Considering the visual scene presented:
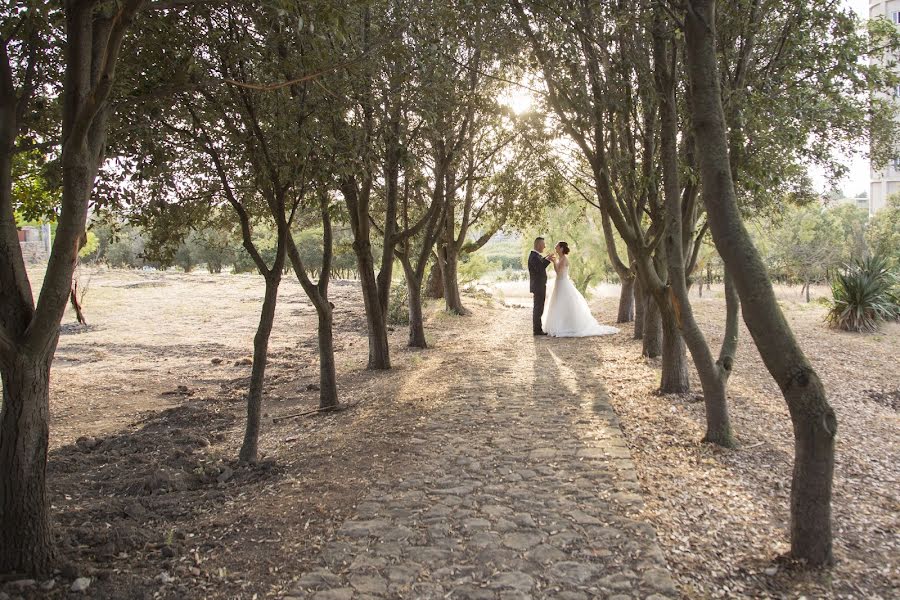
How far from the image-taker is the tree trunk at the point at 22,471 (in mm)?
3773

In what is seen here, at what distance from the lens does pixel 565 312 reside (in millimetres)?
15031

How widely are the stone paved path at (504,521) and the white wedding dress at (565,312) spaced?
7.13m

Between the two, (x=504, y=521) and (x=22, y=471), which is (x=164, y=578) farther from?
(x=504, y=521)

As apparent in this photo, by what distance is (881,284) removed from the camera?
17.1 metres

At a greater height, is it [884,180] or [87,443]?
[884,180]

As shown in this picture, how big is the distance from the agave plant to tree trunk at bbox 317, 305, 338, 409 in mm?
14135

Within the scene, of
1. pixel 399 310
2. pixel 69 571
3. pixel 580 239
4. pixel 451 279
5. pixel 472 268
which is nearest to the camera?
pixel 69 571

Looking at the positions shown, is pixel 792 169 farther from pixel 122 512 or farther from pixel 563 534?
pixel 122 512

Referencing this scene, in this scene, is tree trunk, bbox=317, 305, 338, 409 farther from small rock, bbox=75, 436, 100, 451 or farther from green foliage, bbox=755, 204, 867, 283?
green foliage, bbox=755, 204, 867, 283

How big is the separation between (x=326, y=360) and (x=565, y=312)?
7.73m

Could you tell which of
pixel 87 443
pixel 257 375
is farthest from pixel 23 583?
pixel 87 443

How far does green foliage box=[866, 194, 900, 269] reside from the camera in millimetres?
33831

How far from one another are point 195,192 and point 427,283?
58.7 ft

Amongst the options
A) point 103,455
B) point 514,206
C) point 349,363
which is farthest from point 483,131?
point 103,455
